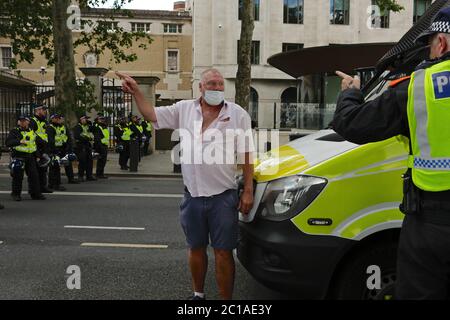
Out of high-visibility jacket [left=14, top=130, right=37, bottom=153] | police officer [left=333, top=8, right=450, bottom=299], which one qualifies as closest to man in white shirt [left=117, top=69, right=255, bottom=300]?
police officer [left=333, top=8, right=450, bottom=299]

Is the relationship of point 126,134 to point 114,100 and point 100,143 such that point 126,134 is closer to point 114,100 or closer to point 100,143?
point 100,143

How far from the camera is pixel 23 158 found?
31.6 ft

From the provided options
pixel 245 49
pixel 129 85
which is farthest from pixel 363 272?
pixel 245 49

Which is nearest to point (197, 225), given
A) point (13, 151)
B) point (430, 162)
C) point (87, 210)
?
point (430, 162)

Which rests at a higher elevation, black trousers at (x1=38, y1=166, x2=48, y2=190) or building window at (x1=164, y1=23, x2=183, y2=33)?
building window at (x1=164, y1=23, x2=183, y2=33)

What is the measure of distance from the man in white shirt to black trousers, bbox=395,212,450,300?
1450mm

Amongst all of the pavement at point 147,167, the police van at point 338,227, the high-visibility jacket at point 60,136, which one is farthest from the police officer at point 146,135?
the police van at point 338,227

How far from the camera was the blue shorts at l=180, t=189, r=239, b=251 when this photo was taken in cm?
364

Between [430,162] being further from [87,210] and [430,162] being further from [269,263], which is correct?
[87,210]

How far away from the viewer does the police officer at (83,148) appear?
41.2 ft

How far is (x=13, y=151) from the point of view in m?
9.64

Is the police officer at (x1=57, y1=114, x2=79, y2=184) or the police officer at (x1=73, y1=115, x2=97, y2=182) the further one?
the police officer at (x1=73, y1=115, x2=97, y2=182)

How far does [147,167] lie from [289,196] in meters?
13.0

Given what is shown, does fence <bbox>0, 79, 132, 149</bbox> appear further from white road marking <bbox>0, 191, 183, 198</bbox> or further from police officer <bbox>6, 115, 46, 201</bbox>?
police officer <bbox>6, 115, 46, 201</bbox>
